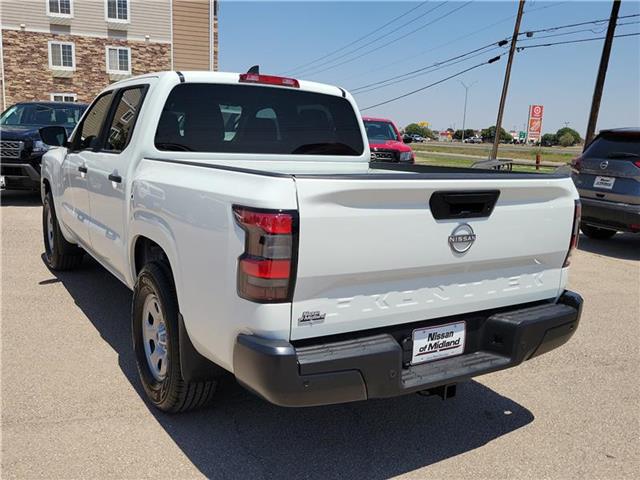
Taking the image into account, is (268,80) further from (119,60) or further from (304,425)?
(119,60)

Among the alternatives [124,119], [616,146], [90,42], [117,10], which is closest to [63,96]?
[90,42]

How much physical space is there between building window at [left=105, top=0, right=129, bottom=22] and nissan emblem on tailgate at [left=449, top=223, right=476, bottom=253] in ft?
105

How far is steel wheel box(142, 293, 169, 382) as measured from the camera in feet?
10.6

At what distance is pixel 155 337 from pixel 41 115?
1006 cm

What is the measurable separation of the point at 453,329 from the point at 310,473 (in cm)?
98

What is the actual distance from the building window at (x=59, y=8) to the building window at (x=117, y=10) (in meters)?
1.83

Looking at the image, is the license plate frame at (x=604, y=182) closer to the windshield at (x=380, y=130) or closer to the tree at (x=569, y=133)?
the windshield at (x=380, y=130)

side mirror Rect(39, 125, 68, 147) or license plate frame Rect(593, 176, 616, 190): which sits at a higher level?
side mirror Rect(39, 125, 68, 147)

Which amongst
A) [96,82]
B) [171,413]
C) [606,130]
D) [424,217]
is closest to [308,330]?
[424,217]

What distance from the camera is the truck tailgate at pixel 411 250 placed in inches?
91.7

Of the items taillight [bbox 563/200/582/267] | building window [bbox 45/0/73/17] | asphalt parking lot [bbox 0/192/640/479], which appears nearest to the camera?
asphalt parking lot [bbox 0/192/640/479]

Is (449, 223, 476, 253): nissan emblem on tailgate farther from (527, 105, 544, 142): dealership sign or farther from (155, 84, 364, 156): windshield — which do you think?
(527, 105, 544, 142): dealership sign

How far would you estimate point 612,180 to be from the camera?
325 inches

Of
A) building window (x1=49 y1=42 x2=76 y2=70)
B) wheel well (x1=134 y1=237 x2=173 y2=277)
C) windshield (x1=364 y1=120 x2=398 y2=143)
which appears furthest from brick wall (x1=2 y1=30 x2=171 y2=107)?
wheel well (x1=134 y1=237 x2=173 y2=277)
